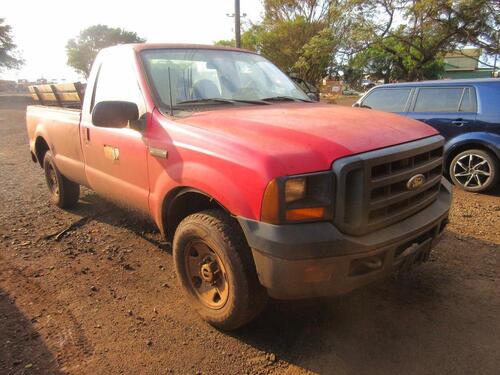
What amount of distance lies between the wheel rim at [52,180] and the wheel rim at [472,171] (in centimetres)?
575

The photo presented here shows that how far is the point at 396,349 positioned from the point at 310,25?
117ft

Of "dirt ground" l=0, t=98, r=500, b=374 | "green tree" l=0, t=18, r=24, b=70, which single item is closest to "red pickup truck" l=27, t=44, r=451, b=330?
"dirt ground" l=0, t=98, r=500, b=374

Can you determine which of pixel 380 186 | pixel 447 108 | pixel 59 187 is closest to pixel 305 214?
pixel 380 186

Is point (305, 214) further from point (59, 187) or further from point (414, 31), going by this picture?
point (414, 31)

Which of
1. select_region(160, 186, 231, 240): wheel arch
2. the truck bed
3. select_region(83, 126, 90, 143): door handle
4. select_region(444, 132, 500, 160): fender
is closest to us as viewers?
select_region(160, 186, 231, 240): wheel arch

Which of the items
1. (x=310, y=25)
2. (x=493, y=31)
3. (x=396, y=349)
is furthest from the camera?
(x=310, y=25)

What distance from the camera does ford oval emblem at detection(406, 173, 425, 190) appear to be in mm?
2639

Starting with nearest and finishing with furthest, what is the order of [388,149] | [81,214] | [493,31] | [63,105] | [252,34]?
1. [388,149]
2. [81,214]
3. [63,105]
4. [493,31]
5. [252,34]

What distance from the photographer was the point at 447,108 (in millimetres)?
6578

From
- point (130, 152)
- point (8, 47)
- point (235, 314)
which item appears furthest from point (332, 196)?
point (8, 47)

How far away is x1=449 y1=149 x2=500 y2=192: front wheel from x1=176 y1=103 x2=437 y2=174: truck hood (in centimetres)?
367

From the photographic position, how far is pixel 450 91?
656cm

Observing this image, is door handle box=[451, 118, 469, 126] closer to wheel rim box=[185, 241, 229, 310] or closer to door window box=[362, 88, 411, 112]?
door window box=[362, 88, 411, 112]

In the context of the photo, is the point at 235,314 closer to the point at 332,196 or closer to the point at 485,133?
the point at 332,196
